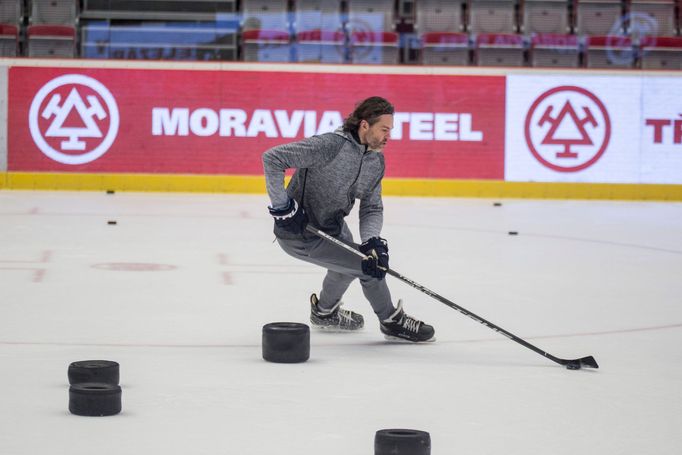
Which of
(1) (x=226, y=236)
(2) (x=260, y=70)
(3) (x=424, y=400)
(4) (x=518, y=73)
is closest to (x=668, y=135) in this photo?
(4) (x=518, y=73)

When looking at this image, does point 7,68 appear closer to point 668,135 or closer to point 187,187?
point 187,187

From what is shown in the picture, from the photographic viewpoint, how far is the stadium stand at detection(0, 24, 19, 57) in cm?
1441

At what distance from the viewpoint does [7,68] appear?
561 inches

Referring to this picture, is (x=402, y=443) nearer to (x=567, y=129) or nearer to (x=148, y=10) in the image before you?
(x=567, y=129)

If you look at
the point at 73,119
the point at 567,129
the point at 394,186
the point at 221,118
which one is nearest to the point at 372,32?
the point at 394,186

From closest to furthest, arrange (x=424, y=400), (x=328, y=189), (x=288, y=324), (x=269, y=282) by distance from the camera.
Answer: (x=424, y=400)
(x=288, y=324)
(x=328, y=189)
(x=269, y=282)

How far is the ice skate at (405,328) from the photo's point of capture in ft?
17.4

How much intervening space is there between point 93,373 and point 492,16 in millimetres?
12511

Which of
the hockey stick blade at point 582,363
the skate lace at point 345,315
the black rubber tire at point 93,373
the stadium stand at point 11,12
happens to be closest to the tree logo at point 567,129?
the stadium stand at point 11,12

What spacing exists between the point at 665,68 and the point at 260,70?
4905mm

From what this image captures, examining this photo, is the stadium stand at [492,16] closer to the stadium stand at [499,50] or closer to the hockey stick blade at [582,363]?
the stadium stand at [499,50]

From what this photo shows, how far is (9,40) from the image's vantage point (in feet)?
48.0

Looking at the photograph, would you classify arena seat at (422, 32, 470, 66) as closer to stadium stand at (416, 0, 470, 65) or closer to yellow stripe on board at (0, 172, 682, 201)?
stadium stand at (416, 0, 470, 65)

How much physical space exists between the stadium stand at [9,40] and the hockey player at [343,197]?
992 centimetres
